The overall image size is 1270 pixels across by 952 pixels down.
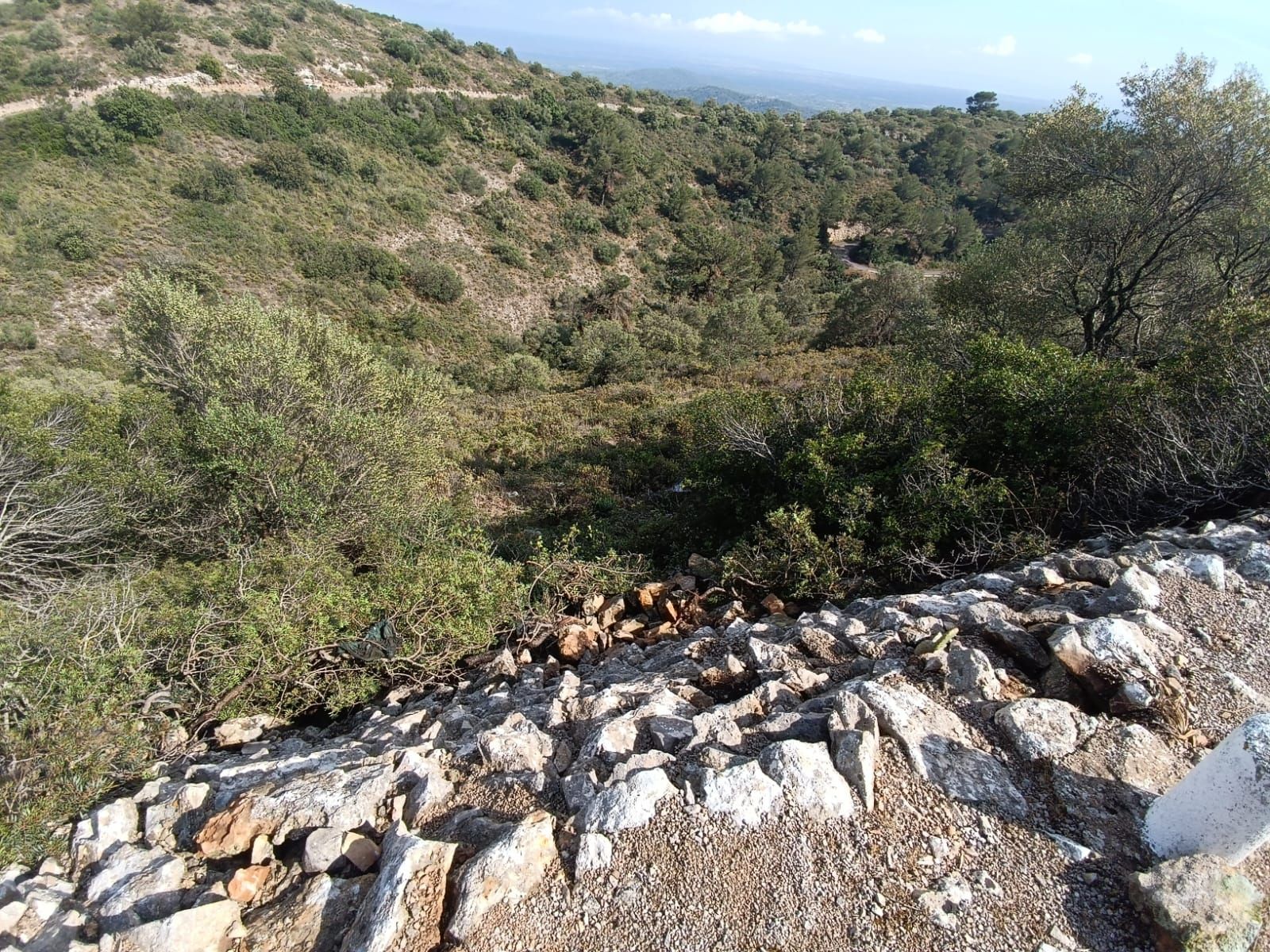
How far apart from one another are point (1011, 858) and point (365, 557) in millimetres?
8166

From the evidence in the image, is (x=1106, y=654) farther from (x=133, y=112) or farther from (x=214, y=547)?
(x=133, y=112)

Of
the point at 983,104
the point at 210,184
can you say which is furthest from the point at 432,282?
the point at 983,104

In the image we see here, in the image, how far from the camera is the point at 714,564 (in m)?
8.56

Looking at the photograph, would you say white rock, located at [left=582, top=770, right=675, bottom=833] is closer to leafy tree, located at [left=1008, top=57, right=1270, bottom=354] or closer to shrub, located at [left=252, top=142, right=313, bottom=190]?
leafy tree, located at [left=1008, top=57, right=1270, bottom=354]

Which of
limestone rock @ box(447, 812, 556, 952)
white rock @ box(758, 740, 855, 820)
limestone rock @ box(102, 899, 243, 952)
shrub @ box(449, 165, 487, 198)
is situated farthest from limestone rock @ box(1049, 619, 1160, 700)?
shrub @ box(449, 165, 487, 198)

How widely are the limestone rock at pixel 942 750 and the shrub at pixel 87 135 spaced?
149 feet

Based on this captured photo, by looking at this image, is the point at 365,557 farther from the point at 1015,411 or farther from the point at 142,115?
the point at 142,115

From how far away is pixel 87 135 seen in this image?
104 ft

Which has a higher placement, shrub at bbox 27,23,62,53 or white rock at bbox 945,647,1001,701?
white rock at bbox 945,647,1001,701

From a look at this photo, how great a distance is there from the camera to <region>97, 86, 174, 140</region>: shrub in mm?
33219

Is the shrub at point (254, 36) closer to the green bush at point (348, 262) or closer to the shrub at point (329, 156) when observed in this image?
the shrub at point (329, 156)

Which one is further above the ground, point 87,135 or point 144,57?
point 144,57

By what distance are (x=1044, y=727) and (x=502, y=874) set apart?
3.64 m

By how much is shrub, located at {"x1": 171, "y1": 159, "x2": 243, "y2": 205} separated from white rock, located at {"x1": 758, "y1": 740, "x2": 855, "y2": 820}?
41.7 metres
